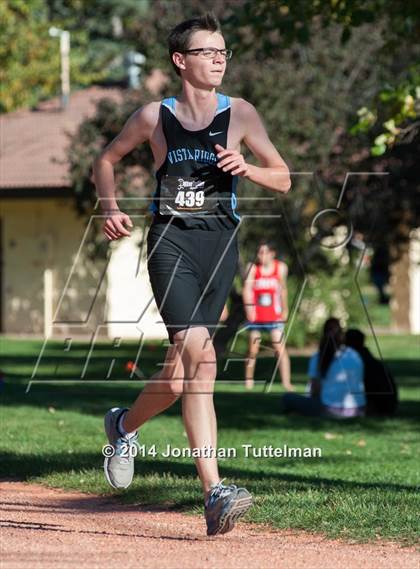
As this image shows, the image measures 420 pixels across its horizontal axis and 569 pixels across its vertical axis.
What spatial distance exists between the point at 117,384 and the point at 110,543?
39.3 feet

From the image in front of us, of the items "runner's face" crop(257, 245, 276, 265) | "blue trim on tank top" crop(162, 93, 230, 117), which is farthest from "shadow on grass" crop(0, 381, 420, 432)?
"blue trim on tank top" crop(162, 93, 230, 117)

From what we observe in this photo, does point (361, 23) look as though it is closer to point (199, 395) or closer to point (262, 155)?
point (262, 155)

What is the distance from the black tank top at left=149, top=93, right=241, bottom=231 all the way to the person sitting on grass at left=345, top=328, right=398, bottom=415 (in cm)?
762

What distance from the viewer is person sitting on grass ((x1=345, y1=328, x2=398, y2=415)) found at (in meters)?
13.9

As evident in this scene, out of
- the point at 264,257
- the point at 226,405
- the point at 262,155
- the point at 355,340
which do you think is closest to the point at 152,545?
the point at 262,155

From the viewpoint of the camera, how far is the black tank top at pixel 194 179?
6.41m

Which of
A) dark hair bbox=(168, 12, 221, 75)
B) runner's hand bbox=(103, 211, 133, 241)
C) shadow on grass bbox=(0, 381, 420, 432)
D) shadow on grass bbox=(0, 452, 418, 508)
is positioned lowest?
shadow on grass bbox=(0, 381, 420, 432)

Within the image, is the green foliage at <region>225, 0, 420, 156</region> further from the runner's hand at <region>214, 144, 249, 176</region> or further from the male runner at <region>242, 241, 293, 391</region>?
the runner's hand at <region>214, 144, 249, 176</region>

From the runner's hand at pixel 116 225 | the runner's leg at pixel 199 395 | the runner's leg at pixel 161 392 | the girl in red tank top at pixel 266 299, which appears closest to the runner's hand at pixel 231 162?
the runner's hand at pixel 116 225

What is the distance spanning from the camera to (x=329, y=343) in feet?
46.0

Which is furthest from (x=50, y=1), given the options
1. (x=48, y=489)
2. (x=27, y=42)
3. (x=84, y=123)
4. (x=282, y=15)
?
(x=48, y=489)

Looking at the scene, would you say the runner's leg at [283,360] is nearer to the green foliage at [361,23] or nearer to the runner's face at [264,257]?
the runner's face at [264,257]

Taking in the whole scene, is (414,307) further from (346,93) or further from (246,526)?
(246,526)

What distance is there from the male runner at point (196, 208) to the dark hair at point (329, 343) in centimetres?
736
